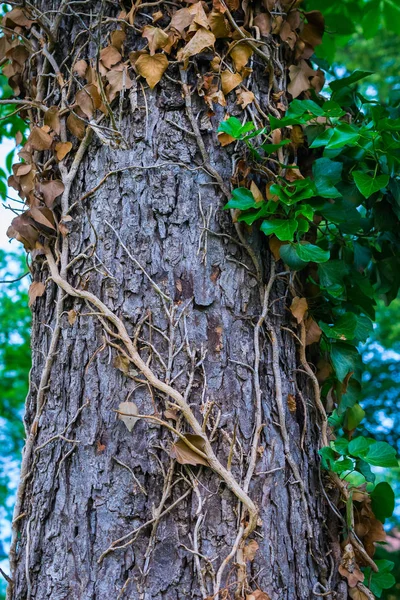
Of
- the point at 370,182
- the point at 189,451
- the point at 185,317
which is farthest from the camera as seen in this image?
the point at 370,182

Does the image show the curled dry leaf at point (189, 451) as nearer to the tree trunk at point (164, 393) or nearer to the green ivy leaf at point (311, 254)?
the tree trunk at point (164, 393)

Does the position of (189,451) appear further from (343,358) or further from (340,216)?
(340,216)

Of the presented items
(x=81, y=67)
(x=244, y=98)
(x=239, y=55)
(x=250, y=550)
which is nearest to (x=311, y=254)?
(x=244, y=98)

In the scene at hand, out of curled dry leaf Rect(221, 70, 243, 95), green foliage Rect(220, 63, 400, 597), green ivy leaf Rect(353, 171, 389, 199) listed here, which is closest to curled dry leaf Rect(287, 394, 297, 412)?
green foliage Rect(220, 63, 400, 597)

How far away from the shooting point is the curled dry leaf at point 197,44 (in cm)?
148

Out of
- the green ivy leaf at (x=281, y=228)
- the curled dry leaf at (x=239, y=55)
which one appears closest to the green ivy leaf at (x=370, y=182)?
the green ivy leaf at (x=281, y=228)

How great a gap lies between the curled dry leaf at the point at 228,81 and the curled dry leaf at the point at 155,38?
17 centimetres

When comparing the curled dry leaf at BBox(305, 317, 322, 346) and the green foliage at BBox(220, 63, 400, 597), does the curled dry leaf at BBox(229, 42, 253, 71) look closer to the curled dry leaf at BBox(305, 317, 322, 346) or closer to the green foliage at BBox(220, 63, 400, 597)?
the green foliage at BBox(220, 63, 400, 597)

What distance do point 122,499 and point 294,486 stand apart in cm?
42

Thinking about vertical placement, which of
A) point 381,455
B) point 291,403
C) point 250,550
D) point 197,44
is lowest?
point 250,550

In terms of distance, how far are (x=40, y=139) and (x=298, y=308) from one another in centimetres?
83

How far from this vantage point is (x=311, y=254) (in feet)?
4.65

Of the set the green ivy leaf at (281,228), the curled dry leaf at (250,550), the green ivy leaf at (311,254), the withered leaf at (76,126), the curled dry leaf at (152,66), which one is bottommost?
the curled dry leaf at (250,550)

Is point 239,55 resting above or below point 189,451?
above
